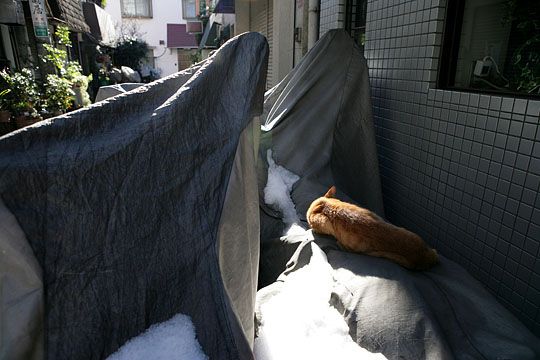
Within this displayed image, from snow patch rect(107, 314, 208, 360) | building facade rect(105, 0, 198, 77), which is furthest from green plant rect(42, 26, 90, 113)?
building facade rect(105, 0, 198, 77)

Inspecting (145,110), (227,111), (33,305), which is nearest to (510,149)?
(227,111)

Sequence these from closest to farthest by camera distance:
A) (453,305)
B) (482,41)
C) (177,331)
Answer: (177,331)
(453,305)
(482,41)

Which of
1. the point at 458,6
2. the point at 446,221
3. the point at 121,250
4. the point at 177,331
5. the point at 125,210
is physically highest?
the point at 458,6

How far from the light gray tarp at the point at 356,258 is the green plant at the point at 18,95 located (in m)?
5.77

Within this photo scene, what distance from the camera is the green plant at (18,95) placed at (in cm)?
750

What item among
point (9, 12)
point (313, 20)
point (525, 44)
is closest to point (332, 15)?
point (313, 20)

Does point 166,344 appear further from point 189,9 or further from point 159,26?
point 189,9

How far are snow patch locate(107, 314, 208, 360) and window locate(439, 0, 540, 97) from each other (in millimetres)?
2470

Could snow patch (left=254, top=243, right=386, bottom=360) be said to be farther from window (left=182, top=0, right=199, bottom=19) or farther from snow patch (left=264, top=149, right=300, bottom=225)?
window (left=182, top=0, right=199, bottom=19)

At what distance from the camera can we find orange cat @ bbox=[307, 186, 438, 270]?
7.72ft

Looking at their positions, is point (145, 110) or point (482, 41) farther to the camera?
point (482, 41)

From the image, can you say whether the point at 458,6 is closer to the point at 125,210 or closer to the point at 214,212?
the point at 214,212

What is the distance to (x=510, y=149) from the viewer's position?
255 cm

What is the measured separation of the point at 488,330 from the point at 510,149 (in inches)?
50.0
